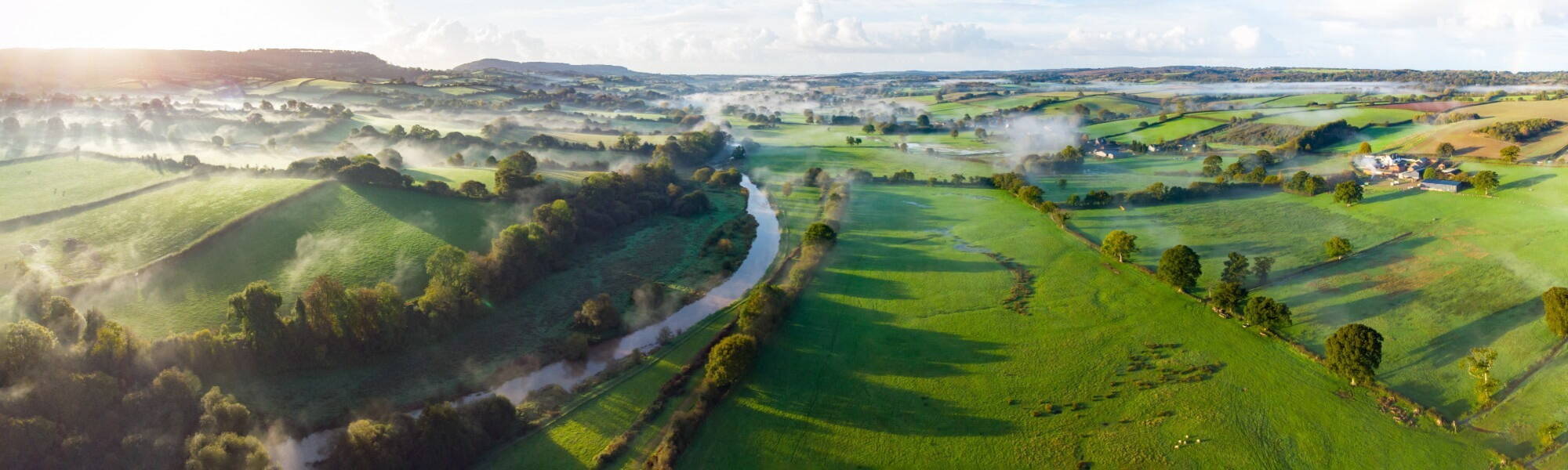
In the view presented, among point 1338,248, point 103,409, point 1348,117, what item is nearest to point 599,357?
point 103,409

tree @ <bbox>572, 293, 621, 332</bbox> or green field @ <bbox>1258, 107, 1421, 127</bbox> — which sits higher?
green field @ <bbox>1258, 107, 1421, 127</bbox>

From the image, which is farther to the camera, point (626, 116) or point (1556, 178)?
point (626, 116)

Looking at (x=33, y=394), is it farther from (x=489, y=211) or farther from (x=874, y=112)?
(x=874, y=112)

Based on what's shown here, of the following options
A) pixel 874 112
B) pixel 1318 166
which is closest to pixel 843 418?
pixel 1318 166

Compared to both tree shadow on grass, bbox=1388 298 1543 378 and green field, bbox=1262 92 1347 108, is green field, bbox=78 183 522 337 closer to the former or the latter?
tree shadow on grass, bbox=1388 298 1543 378

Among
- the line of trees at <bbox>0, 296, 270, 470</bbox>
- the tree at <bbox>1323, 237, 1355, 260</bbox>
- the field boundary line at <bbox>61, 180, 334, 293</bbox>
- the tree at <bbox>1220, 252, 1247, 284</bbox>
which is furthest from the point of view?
the tree at <bbox>1323, 237, 1355, 260</bbox>

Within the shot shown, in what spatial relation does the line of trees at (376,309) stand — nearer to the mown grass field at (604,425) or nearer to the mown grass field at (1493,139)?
the mown grass field at (604,425)

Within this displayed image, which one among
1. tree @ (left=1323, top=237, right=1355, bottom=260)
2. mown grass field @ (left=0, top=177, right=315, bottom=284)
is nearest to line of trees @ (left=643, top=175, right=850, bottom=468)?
tree @ (left=1323, top=237, right=1355, bottom=260)
